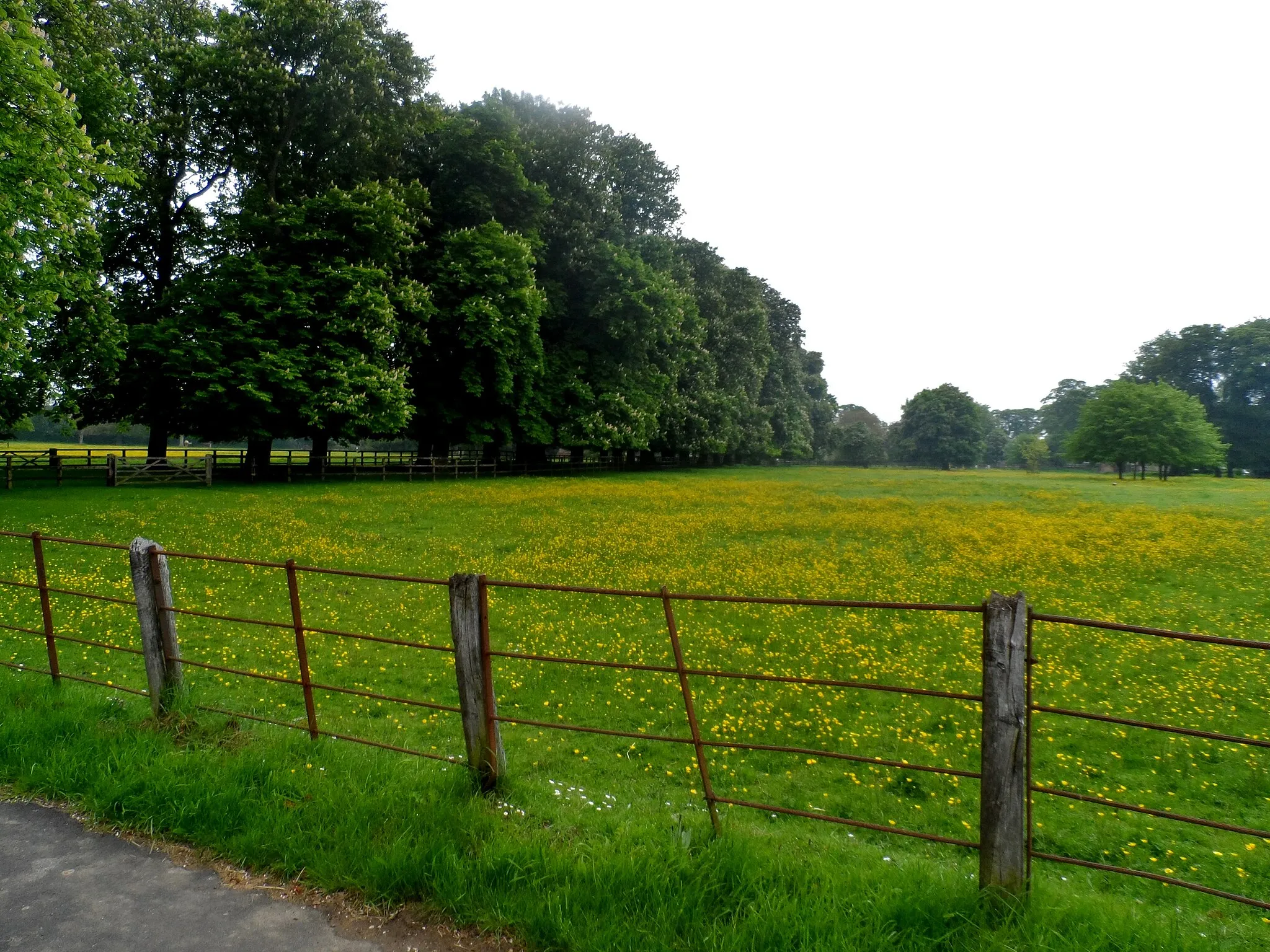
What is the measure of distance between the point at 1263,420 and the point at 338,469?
108272mm

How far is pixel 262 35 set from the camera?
3375 centimetres

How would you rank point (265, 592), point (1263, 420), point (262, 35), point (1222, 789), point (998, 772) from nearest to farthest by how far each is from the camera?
point (998, 772), point (1222, 789), point (265, 592), point (262, 35), point (1263, 420)

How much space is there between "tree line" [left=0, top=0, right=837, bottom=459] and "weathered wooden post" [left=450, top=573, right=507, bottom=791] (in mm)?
20882

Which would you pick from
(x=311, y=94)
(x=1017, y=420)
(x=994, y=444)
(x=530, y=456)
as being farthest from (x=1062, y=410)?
(x=311, y=94)

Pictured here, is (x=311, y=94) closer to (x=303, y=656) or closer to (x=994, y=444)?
(x=303, y=656)

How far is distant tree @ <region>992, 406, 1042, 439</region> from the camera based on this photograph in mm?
161462

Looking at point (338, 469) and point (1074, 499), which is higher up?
point (338, 469)

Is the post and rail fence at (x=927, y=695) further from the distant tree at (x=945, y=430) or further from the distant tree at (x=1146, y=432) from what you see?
the distant tree at (x=945, y=430)

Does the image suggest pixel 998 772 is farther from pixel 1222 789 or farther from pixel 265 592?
pixel 265 592

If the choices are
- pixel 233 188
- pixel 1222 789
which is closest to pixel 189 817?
pixel 1222 789

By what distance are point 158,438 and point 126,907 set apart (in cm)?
3821

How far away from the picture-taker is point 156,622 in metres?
6.23

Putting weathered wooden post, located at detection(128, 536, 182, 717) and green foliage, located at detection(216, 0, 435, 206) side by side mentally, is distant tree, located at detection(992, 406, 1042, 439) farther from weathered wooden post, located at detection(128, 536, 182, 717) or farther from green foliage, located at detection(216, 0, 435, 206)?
weathered wooden post, located at detection(128, 536, 182, 717)

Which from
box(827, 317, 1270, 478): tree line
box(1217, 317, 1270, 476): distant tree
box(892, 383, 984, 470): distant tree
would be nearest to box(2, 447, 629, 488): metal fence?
box(827, 317, 1270, 478): tree line
